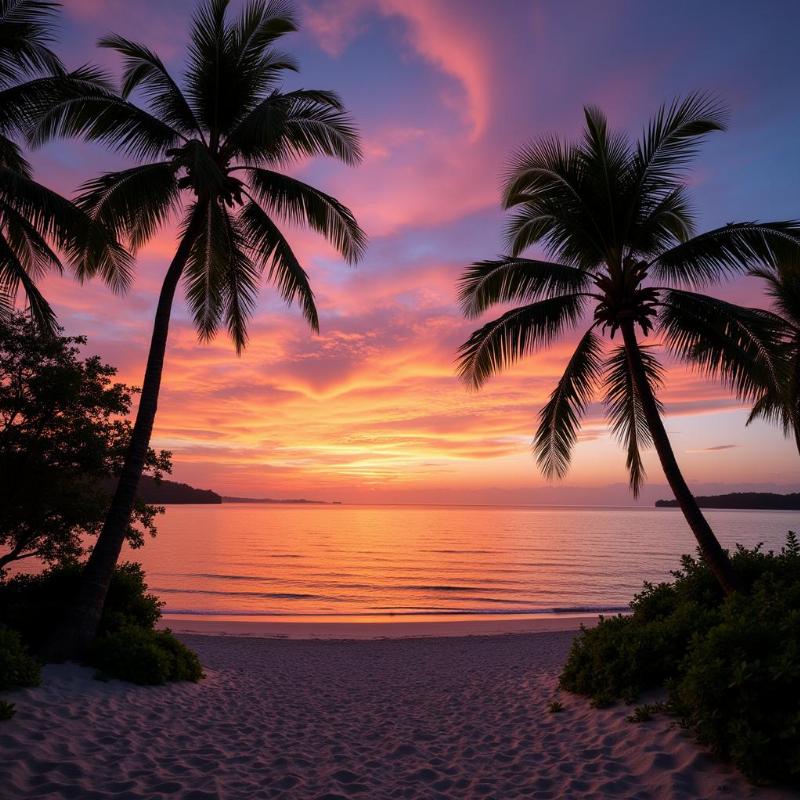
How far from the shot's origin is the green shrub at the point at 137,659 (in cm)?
830

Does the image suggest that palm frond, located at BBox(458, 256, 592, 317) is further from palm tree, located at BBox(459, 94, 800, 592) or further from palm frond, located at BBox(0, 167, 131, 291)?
palm frond, located at BBox(0, 167, 131, 291)

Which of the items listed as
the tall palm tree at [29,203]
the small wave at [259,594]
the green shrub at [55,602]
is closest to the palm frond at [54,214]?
the tall palm tree at [29,203]

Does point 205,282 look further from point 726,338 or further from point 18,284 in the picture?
point 726,338

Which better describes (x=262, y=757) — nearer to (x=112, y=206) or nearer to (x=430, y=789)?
(x=430, y=789)

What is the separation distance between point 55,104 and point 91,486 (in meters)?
7.27

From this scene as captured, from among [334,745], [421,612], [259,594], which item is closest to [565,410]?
[334,745]

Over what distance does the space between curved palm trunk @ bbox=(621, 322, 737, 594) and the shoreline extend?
8931mm

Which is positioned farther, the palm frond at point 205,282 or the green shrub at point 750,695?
the palm frond at point 205,282

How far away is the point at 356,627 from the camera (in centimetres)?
1950

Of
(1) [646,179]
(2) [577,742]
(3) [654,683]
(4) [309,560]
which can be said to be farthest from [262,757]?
(4) [309,560]

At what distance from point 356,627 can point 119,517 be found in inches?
473

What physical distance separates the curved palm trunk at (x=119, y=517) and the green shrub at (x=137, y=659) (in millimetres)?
379

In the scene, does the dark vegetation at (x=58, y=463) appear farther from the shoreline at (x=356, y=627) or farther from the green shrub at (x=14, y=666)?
the shoreline at (x=356, y=627)

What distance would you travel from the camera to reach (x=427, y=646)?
15242 millimetres
